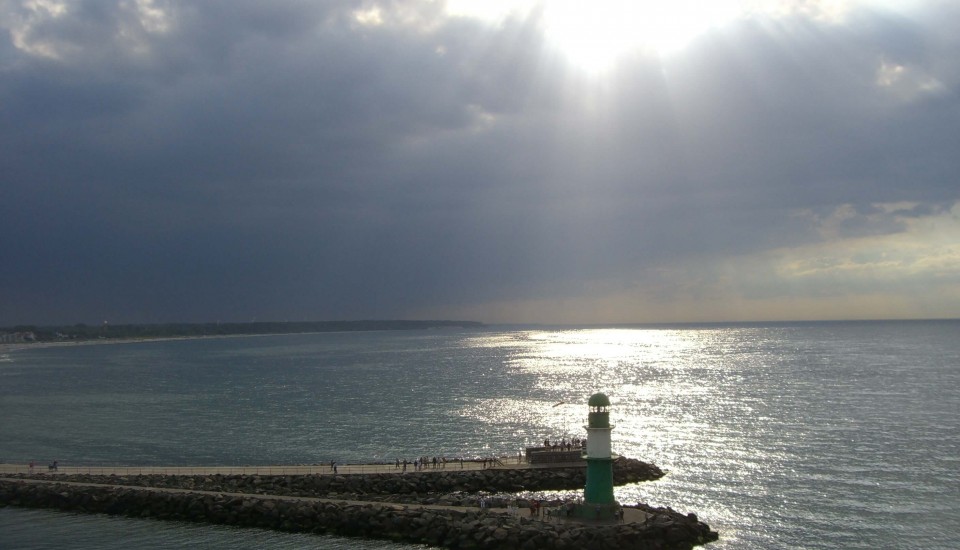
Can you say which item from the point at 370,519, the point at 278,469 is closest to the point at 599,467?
the point at 370,519

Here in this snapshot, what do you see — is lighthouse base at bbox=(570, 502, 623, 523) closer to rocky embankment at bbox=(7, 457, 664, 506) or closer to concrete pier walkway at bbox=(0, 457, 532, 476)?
rocky embankment at bbox=(7, 457, 664, 506)

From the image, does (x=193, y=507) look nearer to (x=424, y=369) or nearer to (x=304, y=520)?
(x=304, y=520)

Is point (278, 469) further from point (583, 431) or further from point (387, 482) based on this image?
point (583, 431)

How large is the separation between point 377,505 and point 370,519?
47.0 inches

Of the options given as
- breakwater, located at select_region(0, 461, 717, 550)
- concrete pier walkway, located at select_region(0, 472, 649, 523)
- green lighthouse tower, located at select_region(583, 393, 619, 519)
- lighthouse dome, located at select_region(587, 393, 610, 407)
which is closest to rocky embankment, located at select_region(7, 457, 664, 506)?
breakwater, located at select_region(0, 461, 717, 550)

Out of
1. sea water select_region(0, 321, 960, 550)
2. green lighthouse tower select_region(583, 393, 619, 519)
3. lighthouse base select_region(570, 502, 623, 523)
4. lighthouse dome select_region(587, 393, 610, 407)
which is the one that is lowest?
sea water select_region(0, 321, 960, 550)

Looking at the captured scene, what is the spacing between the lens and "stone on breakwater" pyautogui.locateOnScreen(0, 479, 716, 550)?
98.7 feet

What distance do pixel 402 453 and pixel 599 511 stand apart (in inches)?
982

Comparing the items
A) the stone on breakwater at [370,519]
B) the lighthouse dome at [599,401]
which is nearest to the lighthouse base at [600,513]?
the stone on breakwater at [370,519]

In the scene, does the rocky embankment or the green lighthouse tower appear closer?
the green lighthouse tower

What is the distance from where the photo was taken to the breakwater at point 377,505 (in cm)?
3050

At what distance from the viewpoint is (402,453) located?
176 ft

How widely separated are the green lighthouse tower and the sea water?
517 centimetres

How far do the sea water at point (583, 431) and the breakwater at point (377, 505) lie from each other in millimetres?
1079
